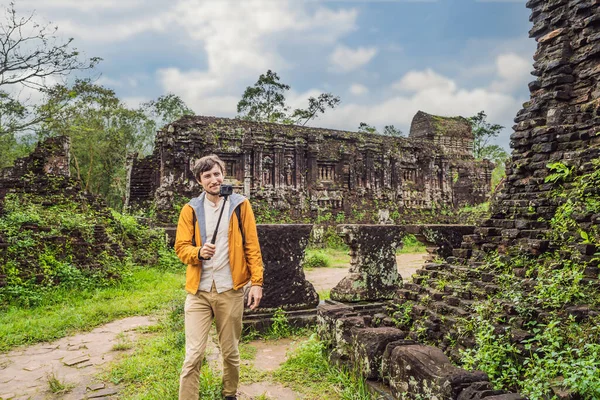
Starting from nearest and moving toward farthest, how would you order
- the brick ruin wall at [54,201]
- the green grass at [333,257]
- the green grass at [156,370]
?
the green grass at [156,370] → the brick ruin wall at [54,201] → the green grass at [333,257]

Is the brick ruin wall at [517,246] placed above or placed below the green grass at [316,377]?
above

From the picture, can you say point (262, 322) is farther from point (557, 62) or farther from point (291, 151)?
point (291, 151)

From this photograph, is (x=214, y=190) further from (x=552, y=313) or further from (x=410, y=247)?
(x=410, y=247)

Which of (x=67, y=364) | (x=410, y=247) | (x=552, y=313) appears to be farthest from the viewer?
(x=410, y=247)

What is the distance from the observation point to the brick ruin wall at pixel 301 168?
13.9 metres

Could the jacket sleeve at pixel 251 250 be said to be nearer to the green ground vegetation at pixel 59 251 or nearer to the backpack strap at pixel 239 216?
the backpack strap at pixel 239 216

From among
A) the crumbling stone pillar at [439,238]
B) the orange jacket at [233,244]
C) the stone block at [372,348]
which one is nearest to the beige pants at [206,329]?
the orange jacket at [233,244]

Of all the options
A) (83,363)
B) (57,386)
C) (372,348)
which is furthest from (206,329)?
(83,363)

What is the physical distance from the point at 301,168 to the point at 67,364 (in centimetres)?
1199

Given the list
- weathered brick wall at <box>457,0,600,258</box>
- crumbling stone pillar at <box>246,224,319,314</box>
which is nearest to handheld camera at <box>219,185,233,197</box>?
crumbling stone pillar at <box>246,224,319,314</box>

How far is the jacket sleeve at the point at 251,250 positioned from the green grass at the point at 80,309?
384 centimetres

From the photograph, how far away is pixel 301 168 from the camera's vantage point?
1570 cm

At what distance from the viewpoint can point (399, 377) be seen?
9.82 ft

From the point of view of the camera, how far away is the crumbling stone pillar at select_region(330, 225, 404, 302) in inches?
226
